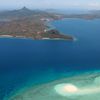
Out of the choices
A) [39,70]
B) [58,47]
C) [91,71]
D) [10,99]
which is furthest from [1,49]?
[10,99]

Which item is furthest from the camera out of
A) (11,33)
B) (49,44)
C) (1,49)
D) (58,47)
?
(11,33)

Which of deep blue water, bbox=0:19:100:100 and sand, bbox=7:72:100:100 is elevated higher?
deep blue water, bbox=0:19:100:100

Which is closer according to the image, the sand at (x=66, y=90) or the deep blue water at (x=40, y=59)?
the sand at (x=66, y=90)

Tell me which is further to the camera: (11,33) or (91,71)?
(11,33)

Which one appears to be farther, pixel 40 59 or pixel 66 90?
pixel 40 59

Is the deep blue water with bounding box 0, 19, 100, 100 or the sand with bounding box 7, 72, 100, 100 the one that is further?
the deep blue water with bounding box 0, 19, 100, 100

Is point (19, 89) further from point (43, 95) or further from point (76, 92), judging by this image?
point (76, 92)

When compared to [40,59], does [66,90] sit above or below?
below

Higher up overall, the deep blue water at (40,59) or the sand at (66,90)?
the deep blue water at (40,59)
